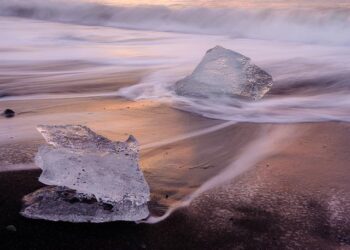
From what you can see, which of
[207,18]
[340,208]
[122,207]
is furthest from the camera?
[207,18]

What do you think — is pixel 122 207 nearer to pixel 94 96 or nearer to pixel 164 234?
pixel 164 234

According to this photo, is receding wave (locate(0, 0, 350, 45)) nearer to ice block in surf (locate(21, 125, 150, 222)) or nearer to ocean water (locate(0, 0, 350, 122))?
ocean water (locate(0, 0, 350, 122))

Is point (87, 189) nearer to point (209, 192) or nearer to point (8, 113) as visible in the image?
point (209, 192)

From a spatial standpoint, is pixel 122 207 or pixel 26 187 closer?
pixel 122 207

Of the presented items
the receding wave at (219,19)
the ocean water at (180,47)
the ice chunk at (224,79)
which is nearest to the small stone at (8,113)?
the ocean water at (180,47)

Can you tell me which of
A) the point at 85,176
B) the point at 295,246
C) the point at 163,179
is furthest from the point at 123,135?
the point at 295,246

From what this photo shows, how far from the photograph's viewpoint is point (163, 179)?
2.59m

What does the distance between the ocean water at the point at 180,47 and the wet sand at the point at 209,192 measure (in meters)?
0.64

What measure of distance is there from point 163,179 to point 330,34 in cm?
768

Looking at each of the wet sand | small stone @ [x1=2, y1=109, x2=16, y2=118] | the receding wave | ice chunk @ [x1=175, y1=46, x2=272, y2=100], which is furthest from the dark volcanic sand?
the receding wave

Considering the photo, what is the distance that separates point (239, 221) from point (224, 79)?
249cm

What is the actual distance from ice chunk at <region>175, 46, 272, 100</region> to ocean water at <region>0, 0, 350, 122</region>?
0.14 m

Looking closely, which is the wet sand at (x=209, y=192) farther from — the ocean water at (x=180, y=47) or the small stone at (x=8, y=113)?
the ocean water at (x=180, y=47)

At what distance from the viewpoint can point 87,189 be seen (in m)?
2.15
